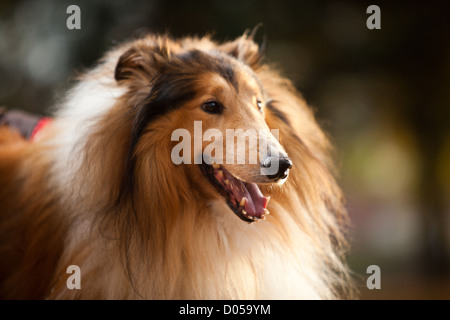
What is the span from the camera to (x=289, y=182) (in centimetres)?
251

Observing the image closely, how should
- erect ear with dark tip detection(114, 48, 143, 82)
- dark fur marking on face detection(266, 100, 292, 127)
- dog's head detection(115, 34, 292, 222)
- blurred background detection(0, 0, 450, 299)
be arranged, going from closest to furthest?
dog's head detection(115, 34, 292, 222)
erect ear with dark tip detection(114, 48, 143, 82)
dark fur marking on face detection(266, 100, 292, 127)
blurred background detection(0, 0, 450, 299)

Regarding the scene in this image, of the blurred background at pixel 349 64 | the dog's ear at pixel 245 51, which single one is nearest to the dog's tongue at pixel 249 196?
the dog's ear at pixel 245 51

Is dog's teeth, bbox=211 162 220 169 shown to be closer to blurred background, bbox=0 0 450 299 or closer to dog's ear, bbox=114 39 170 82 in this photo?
dog's ear, bbox=114 39 170 82

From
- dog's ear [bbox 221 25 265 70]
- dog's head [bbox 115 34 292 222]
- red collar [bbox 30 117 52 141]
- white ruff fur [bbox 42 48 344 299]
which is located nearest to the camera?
dog's head [bbox 115 34 292 222]

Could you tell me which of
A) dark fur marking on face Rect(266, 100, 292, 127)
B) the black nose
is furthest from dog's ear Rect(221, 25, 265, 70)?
the black nose

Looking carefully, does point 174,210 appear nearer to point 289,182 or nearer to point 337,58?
point 289,182

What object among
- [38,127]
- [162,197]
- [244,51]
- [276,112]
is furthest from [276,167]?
[38,127]

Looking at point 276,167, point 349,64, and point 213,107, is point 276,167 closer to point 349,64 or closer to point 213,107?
point 213,107

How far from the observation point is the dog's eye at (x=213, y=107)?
2.26 m

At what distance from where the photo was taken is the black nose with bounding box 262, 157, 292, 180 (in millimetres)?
1978

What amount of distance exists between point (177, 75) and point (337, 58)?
5.07 meters

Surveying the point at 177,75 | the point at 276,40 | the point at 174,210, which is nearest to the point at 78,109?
the point at 177,75

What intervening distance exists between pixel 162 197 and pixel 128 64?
73 cm

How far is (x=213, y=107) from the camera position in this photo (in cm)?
228
